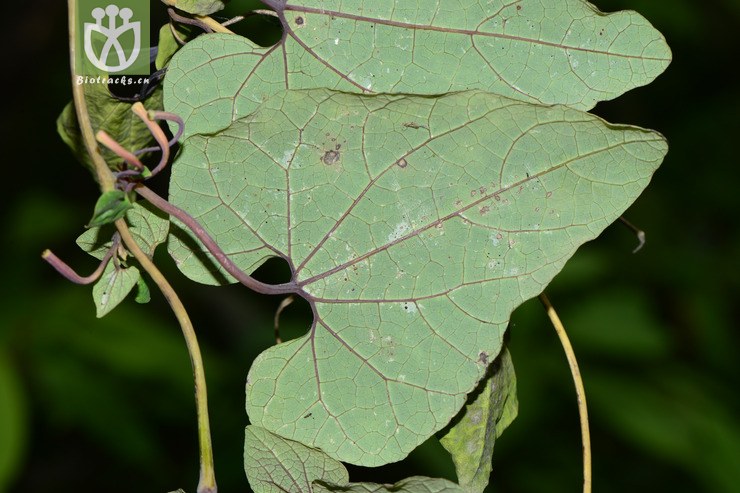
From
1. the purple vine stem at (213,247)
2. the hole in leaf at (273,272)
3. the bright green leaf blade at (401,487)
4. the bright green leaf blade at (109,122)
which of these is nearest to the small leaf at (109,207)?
the purple vine stem at (213,247)

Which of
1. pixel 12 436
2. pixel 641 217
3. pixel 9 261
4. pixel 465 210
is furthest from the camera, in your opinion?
pixel 641 217

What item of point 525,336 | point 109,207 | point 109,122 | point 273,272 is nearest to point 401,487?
point 109,207

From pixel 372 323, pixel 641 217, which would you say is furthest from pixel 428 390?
pixel 641 217

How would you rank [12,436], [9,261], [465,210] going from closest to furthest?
[465,210]
[12,436]
[9,261]

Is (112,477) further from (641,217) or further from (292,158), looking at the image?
(292,158)

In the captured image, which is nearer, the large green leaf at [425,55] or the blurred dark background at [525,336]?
the large green leaf at [425,55]

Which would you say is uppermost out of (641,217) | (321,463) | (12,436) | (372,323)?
(372,323)

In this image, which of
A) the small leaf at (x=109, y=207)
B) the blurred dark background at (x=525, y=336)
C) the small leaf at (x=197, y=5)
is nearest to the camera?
the small leaf at (x=109, y=207)

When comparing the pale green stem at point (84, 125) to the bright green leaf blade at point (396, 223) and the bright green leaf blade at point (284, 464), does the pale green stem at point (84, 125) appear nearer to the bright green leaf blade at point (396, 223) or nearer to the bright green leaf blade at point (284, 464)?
the bright green leaf blade at point (396, 223)

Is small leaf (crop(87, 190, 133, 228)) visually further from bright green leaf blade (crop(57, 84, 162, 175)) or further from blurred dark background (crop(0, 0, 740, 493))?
blurred dark background (crop(0, 0, 740, 493))
